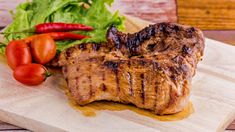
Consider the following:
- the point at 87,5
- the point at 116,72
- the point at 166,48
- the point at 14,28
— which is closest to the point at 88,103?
the point at 116,72

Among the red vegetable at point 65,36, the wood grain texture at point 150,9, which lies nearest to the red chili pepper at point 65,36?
the red vegetable at point 65,36

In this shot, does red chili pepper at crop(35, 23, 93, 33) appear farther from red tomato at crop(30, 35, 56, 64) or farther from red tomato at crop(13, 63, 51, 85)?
red tomato at crop(13, 63, 51, 85)

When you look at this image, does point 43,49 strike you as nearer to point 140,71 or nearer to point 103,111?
point 103,111

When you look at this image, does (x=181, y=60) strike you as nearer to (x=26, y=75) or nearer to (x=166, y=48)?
(x=166, y=48)

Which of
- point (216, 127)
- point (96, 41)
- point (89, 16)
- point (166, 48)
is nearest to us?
point (216, 127)

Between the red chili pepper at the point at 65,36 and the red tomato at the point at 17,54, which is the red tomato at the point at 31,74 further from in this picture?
the red chili pepper at the point at 65,36

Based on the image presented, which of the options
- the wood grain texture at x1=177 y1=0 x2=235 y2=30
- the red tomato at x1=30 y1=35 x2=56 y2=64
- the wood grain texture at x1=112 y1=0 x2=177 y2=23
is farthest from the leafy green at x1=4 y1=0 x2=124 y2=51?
the wood grain texture at x1=177 y1=0 x2=235 y2=30
